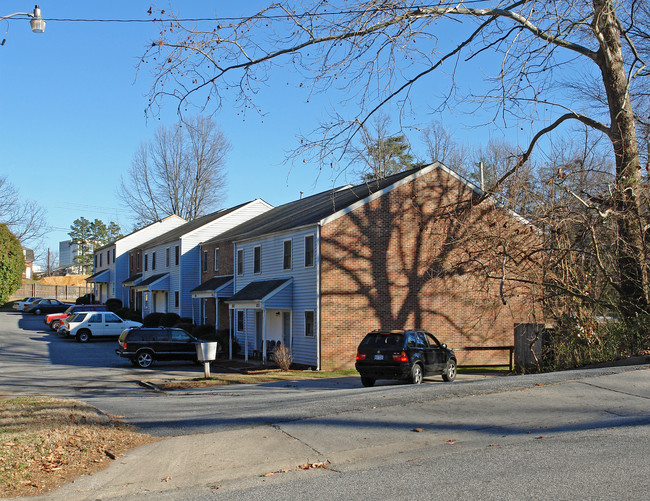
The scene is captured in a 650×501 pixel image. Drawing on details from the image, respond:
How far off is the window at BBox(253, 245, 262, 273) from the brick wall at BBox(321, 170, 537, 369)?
670 centimetres

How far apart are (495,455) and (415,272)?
66.2 feet

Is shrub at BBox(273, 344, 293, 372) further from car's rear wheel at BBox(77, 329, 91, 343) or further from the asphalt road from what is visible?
car's rear wheel at BBox(77, 329, 91, 343)

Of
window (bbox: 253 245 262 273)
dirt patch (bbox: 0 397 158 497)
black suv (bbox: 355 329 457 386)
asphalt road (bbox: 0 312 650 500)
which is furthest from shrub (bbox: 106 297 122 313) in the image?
dirt patch (bbox: 0 397 158 497)

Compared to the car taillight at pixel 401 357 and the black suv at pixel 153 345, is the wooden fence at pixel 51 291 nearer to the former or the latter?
the black suv at pixel 153 345

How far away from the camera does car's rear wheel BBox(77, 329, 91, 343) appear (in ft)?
129

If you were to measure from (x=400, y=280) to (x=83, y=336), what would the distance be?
22.1 meters

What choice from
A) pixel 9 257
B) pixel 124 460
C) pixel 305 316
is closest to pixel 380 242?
pixel 305 316

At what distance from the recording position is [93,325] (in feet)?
130

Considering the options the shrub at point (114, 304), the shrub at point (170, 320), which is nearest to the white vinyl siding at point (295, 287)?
the shrub at point (170, 320)

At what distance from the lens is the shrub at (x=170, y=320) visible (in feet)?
135

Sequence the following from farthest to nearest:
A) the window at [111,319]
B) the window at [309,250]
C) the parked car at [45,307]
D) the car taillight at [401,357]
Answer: the parked car at [45,307], the window at [111,319], the window at [309,250], the car taillight at [401,357]

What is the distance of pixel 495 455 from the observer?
7367mm

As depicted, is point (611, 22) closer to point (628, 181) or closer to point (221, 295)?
point (628, 181)

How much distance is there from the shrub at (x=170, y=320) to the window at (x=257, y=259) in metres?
11.0
